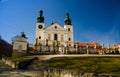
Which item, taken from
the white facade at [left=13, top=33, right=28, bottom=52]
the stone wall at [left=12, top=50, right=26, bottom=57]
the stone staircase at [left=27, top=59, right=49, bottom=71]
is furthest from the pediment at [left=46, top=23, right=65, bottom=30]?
the stone staircase at [left=27, top=59, right=49, bottom=71]

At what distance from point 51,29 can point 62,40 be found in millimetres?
7078

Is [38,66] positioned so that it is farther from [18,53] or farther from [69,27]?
[69,27]

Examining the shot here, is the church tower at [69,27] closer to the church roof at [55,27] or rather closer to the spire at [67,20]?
the spire at [67,20]

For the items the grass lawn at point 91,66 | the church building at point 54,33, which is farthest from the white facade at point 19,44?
the church building at point 54,33

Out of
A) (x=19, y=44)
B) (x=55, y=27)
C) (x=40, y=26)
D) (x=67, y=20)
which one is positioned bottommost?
(x=19, y=44)

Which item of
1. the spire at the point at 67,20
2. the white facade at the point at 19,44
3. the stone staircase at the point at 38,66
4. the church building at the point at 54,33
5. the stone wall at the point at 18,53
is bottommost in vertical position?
the stone staircase at the point at 38,66

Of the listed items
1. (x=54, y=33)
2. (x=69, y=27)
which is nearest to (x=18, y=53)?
(x=54, y=33)

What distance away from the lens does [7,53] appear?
70.8 m

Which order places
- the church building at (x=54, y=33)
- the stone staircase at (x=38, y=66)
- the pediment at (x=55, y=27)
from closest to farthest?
1. the stone staircase at (x=38, y=66)
2. the church building at (x=54, y=33)
3. the pediment at (x=55, y=27)

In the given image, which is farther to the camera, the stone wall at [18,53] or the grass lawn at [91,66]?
the stone wall at [18,53]

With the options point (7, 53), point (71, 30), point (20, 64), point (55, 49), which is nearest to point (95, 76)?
point (20, 64)

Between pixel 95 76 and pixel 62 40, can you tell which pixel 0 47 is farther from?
pixel 95 76

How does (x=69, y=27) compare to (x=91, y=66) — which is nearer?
(x=91, y=66)

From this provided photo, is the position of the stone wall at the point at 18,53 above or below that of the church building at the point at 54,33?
below
